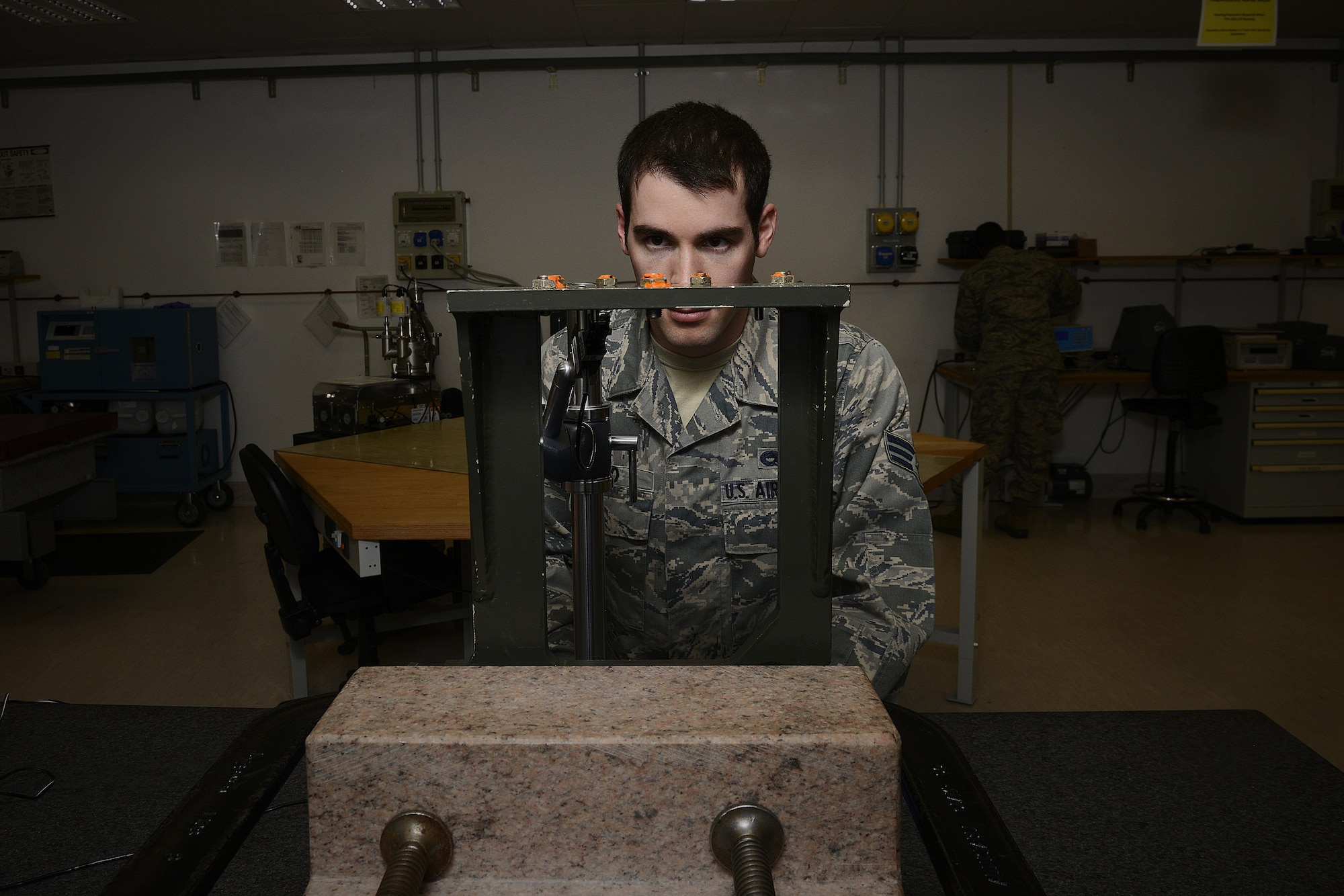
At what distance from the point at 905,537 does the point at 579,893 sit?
65 cm

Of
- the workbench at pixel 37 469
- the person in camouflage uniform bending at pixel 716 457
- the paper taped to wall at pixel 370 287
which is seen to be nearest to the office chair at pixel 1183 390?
the person in camouflage uniform bending at pixel 716 457

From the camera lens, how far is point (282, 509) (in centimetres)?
219

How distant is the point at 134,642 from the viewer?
304 centimetres

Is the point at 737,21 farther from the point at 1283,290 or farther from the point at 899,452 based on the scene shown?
the point at 899,452

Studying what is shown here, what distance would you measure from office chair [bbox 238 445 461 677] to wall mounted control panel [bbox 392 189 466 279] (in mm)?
2829

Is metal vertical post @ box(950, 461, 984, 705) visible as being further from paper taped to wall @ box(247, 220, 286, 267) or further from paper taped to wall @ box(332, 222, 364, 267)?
paper taped to wall @ box(247, 220, 286, 267)

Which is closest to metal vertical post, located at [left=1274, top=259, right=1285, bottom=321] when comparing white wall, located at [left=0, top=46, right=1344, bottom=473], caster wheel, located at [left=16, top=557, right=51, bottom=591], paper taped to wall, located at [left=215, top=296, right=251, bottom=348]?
white wall, located at [left=0, top=46, right=1344, bottom=473]

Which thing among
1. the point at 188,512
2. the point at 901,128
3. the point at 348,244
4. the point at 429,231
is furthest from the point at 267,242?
the point at 901,128

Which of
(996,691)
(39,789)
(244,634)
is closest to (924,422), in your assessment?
(996,691)

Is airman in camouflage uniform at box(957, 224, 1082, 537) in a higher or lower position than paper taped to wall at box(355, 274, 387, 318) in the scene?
lower

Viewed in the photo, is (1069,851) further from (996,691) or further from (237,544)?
(237,544)

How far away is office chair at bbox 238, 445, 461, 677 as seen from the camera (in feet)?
7.22

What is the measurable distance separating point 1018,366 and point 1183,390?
0.85m

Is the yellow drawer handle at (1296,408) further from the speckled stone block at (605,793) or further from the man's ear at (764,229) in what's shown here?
the speckled stone block at (605,793)
